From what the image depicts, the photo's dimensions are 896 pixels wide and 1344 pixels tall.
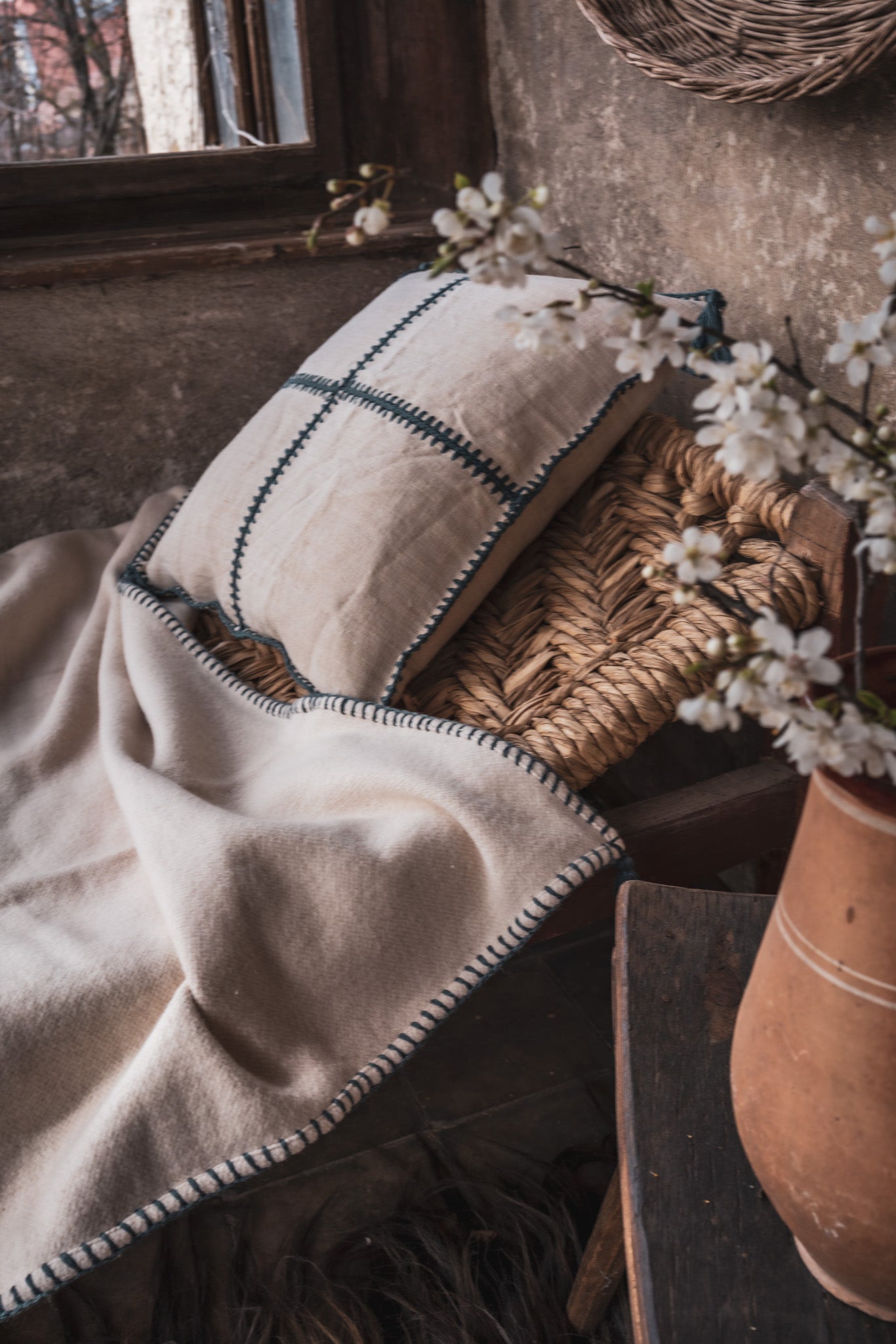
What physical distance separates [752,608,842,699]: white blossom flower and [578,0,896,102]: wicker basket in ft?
2.19

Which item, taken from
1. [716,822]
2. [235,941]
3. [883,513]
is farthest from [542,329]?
[716,822]

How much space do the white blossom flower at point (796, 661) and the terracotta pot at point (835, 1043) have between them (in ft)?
0.28

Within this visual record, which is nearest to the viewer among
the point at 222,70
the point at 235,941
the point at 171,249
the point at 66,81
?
the point at 235,941

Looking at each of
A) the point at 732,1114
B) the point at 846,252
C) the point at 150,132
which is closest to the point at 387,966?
the point at 732,1114

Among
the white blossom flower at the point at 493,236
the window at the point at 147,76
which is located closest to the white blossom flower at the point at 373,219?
the white blossom flower at the point at 493,236

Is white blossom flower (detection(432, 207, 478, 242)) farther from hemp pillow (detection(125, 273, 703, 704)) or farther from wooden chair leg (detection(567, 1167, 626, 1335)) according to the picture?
wooden chair leg (detection(567, 1167, 626, 1335))

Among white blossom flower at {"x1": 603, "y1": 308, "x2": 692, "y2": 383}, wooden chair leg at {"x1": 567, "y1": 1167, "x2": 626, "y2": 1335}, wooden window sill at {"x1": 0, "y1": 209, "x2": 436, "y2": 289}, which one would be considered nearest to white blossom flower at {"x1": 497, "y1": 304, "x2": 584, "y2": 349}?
white blossom flower at {"x1": 603, "y1": 308, "x2": 692, "y2": 383}

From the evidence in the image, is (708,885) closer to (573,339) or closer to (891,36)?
(891,36)

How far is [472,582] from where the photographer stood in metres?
1.04

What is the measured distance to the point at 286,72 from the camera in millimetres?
1701

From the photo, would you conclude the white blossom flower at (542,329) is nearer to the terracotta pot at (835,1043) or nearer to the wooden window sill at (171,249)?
the terracotta pot at (835,1043)

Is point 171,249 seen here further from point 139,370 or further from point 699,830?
point 699,830

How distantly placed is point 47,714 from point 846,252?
975 millimetres

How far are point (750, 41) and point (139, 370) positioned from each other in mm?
963
